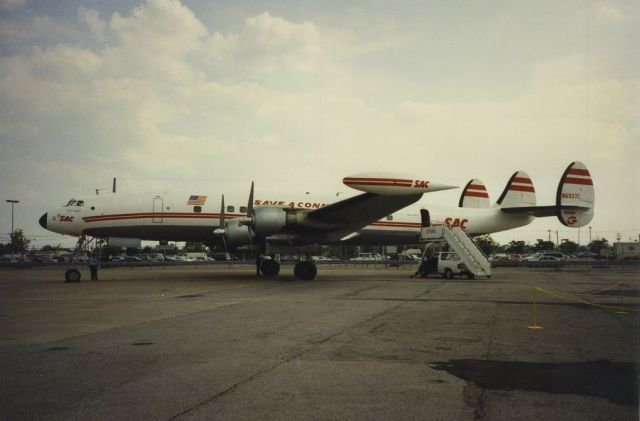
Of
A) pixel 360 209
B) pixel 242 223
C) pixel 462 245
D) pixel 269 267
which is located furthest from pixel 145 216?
pixel 462 245

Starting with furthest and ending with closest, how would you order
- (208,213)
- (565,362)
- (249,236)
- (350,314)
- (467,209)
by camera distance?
(467,209) < (208,213) < (249,236) < (350,314) < (565,362)

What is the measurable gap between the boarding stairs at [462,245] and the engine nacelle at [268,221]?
36.1ft

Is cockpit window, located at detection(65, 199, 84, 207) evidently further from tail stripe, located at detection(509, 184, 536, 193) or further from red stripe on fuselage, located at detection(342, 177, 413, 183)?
tail stripe, located at detection(509, 184, 536, 193)

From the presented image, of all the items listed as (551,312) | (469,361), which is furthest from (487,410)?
(551,312)

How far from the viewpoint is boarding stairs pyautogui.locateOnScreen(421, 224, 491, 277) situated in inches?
1089

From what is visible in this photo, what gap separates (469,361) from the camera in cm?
683

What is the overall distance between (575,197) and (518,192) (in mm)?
3518

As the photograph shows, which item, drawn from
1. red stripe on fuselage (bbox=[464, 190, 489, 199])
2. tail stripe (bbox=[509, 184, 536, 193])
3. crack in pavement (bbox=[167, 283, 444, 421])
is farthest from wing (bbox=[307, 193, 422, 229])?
tail stripe (bbox=[509, 184, 536, 193])

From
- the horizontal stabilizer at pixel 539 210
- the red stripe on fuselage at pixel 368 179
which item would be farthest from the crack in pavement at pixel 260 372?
the horizontal stabilizer at pixel 539 210

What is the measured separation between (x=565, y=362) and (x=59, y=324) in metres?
9.58

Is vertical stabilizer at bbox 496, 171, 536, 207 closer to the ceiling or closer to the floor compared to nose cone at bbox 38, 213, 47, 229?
closer to the ceiling

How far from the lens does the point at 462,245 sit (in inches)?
1127

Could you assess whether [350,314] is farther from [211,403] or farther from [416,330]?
[211,403]

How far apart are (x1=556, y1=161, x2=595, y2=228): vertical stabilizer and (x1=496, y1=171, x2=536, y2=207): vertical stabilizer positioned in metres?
2.76
